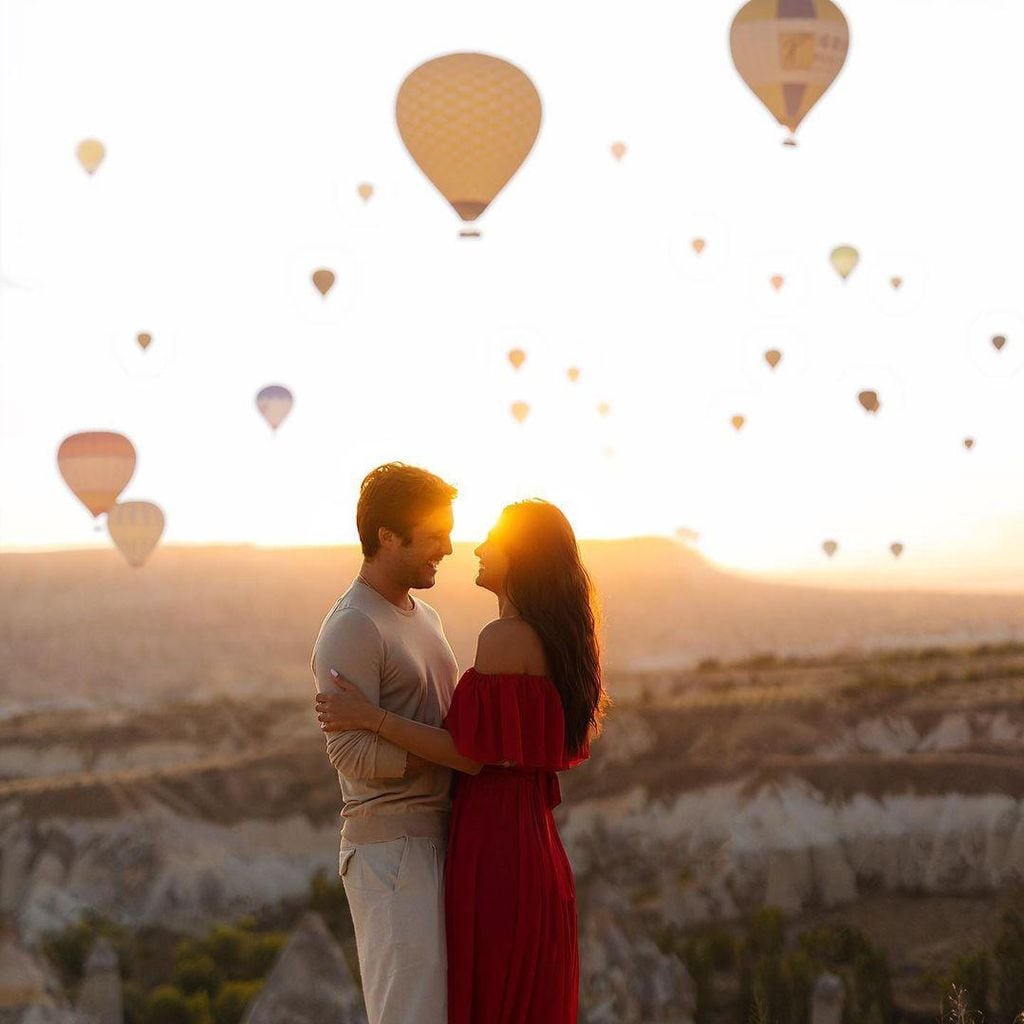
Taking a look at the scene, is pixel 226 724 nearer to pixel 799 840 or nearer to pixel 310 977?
pixel 799 840

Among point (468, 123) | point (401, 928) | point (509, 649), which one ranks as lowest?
point (401, 928)

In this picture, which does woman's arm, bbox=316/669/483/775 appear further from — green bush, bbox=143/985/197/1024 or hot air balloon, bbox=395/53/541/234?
green bush, bbox=143/985/197/1024

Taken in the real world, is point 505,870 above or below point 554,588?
below

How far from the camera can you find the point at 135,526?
41.2m

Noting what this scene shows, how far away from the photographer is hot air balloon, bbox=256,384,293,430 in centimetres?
3219

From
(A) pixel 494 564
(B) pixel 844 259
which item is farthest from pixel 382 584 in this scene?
(B) pixel 844 259

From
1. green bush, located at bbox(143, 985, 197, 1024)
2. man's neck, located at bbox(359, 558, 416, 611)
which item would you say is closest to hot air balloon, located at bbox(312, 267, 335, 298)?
green bush, located at bbox(143, 985, 197, 1024)

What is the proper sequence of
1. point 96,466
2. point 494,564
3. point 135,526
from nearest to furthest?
point 494,564 < point 96,466 < point 135,526

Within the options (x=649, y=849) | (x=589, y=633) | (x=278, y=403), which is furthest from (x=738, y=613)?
(x=589, y=633)

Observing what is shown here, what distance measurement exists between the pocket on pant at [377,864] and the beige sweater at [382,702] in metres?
0.02

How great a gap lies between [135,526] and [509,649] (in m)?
38.9

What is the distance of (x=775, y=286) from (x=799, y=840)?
60.2ft

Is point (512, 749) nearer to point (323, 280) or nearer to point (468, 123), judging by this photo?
point (468, 123)

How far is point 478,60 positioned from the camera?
17.6m
